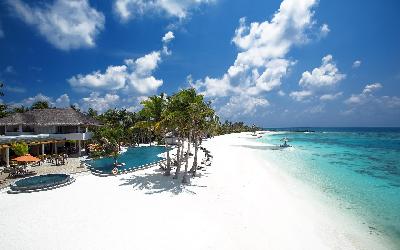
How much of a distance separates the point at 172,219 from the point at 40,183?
1280cm

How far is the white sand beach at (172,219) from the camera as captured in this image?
12734 millimetres

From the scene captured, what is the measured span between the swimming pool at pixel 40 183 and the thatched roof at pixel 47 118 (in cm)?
1694

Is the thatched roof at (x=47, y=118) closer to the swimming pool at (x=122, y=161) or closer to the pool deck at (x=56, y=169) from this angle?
the swimming pool at (x=122, y=161)

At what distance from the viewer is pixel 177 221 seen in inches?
585

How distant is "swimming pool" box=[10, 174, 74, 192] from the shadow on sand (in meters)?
4.94

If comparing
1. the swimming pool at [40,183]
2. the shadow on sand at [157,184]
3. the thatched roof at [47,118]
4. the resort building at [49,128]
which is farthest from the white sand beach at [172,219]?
the thatched roof at [47,118]

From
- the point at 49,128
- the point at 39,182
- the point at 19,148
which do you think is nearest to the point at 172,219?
the point at 39,182

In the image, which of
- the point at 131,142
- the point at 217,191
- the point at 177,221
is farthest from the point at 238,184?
the point at 131,142

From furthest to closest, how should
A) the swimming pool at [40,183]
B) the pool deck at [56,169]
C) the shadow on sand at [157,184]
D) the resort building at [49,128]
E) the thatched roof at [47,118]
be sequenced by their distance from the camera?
the thatched roof at [47,118] < the resort building at [49,128] < the pool deck at [56,169] < the shadow on sand at [157,184] < the swimming pool at [40,183]

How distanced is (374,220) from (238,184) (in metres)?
10.4

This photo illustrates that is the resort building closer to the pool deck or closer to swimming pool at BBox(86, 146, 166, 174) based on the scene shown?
the pool deck

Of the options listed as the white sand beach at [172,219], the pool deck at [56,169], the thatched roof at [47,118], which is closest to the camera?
the white sand beach at [172,219]

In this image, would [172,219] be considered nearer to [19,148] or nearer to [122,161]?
[19,148]

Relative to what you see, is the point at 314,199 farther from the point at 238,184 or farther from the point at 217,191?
the point at 217,191
